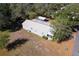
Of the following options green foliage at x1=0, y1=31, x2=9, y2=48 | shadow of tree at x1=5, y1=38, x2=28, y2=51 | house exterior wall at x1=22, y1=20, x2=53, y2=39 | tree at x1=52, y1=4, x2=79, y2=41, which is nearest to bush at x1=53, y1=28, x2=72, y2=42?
tree at x1=52, y1=4, x2=79, y2=41

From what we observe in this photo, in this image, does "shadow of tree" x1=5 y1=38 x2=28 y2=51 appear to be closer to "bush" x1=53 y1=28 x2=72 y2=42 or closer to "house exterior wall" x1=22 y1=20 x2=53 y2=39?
"house exterior wall" x1=22 y1=20 x2=53 y2=39

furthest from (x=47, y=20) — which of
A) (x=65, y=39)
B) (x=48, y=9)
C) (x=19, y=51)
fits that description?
(x=19, y=51)

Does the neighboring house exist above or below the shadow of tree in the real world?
above

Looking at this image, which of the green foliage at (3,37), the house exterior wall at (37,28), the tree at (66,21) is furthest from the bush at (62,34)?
the green foliage at (3,37)

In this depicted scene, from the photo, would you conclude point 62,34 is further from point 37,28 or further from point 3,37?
point 3,37

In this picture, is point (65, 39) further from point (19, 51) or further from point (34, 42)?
point (19, 51)

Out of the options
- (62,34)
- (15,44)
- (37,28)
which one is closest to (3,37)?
(15,44)

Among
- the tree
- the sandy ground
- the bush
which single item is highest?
the tree
